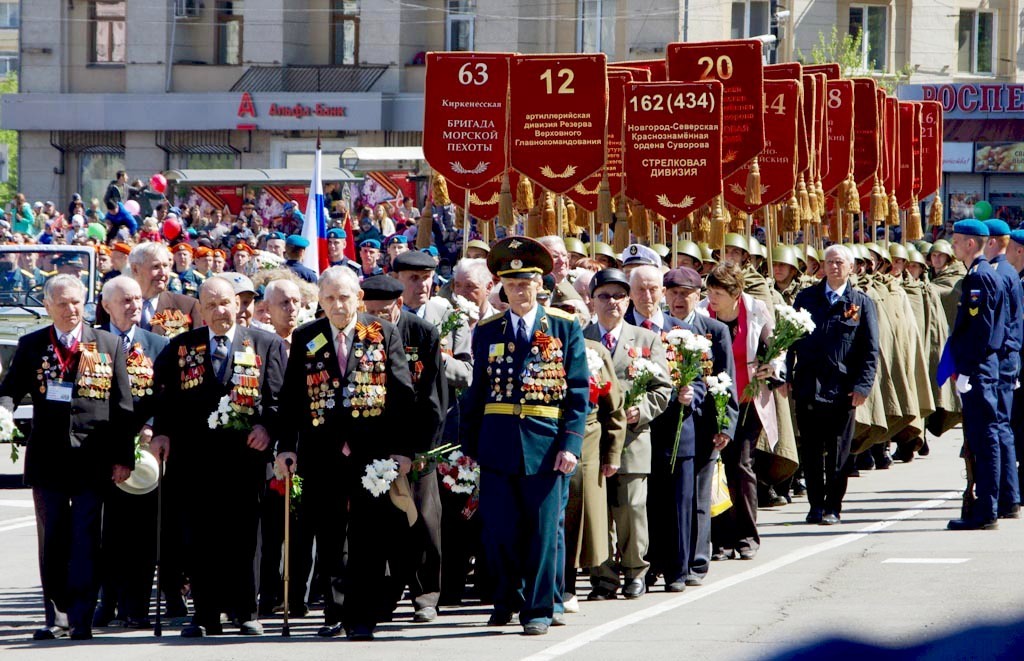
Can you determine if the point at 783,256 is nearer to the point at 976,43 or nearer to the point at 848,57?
the point at 848,57

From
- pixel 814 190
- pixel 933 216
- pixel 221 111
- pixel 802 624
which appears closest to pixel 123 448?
pixel 802 624

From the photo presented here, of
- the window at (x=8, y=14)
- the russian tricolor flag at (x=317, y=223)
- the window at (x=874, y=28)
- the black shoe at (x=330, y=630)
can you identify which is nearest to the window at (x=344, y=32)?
the window at (x=874, y=28)

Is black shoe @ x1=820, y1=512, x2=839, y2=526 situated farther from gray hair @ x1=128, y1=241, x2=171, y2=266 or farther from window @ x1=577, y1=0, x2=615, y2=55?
window @ x1=577, y1=0, x2=615, y2=55

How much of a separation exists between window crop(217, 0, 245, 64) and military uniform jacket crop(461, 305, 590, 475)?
136 ft

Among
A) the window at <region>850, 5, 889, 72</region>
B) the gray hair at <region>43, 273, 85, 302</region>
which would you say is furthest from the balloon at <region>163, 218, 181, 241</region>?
the window at <region>850, 5, 889, 72</region>

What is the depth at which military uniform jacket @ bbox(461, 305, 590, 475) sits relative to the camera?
27.3ft

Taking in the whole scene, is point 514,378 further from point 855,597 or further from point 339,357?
point 855,597

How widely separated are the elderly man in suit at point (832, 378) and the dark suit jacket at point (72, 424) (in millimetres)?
5220

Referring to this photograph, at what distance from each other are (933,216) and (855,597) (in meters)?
14.2

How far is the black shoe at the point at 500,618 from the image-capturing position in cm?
855

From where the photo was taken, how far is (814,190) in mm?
17062

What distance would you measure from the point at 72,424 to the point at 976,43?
4517 cm

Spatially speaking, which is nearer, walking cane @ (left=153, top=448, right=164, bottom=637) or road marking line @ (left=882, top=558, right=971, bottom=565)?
walking cane @ (left=153, top=448, right=164, bottom=637)

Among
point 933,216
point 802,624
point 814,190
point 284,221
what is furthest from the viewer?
point 284,221
